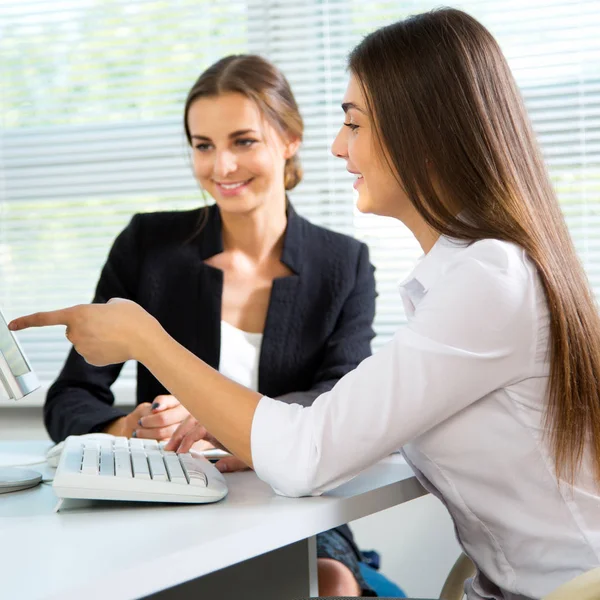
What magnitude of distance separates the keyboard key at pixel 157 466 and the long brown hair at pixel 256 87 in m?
1.04

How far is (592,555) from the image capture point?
1.05 meters

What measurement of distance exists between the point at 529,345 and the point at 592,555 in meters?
0.26

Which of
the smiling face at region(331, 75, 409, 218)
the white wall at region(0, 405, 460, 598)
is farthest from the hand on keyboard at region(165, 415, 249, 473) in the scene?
the white wall at region(0, 405, 460, 598)

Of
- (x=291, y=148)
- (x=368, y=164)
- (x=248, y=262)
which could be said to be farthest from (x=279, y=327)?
(x=368, y=164)

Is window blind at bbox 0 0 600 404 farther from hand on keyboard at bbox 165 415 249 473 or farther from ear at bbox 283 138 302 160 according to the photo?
hand on keyboard at bbox 165 415 249 473

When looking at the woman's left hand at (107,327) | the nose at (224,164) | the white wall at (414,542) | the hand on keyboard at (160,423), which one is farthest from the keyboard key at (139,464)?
the white wall at (414,542)

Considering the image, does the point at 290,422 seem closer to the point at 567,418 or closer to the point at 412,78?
the point at 567,418

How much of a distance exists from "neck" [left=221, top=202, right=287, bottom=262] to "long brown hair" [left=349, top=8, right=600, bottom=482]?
902mm

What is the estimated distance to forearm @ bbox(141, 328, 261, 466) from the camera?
113cm

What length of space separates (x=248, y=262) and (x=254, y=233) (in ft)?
0.23

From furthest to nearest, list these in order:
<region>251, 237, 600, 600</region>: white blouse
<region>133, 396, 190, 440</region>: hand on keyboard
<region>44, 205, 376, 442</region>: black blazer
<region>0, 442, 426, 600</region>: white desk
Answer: <region>44, 205, 376, 442</region>: black blazer < <region>133, 396, 190, 440</region>: hand on keyboard < <region>251, 237, 600, 600</region>: white blouse < <region>0, 442, 426, 600</region>: white desk

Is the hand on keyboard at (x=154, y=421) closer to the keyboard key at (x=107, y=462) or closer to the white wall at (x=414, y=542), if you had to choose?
the keyboard key at (x=107, y=462)

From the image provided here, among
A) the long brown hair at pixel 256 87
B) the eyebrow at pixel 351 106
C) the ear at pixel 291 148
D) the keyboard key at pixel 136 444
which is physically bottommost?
the keyboard key at pixel 136 444

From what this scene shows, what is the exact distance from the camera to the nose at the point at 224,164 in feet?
6.67
